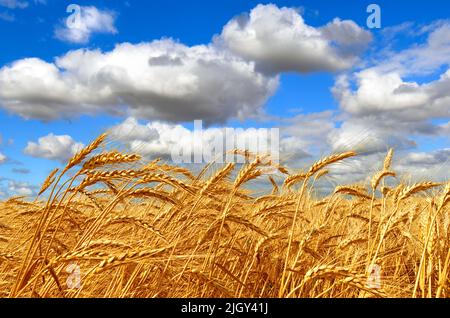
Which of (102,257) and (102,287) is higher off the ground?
(102,257)

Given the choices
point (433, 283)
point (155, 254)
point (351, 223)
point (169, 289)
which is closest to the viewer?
point (155, 254)

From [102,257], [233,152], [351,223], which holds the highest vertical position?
[233,152]

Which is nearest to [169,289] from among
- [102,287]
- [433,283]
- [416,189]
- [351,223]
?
[102,287]

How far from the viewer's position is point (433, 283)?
3359mm

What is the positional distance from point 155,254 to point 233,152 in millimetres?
1914
